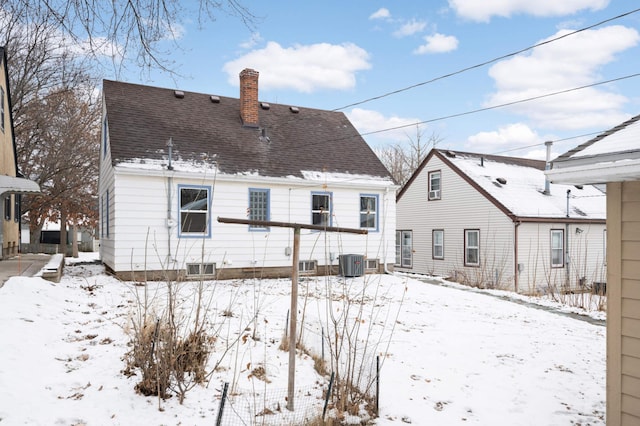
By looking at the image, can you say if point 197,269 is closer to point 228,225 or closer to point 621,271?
point 228,225

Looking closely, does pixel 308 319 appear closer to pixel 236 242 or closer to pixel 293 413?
pixel 293 413

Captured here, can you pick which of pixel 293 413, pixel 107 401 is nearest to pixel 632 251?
pixel 293 413

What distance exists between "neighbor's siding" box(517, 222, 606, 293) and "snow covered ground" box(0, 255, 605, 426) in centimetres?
899

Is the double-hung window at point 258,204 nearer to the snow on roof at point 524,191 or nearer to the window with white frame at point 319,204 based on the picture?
the window with white frame at point 319,204

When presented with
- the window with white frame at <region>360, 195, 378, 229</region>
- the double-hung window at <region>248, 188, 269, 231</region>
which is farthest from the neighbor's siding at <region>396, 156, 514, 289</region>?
the double-hung window at <region>248, 188, 269, 231</region>

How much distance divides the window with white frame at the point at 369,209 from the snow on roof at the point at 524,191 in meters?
5.57

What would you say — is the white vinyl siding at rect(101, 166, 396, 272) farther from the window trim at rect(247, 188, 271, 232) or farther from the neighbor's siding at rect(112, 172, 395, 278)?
the window trim at rect(247, 188, 271, 232)

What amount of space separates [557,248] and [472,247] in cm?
352

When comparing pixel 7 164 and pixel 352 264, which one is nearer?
pixel 352 264

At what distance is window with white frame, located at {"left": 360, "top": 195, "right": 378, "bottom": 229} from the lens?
16.6 meters

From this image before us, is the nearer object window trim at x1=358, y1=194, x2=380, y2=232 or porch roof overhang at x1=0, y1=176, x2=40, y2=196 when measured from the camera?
porch roof overhang at x1=0, y1=176, x2=40, y2=196

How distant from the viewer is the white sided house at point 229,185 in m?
13.3

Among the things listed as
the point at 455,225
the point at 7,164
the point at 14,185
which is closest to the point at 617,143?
the point at 14,185

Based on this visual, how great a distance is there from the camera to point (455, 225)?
67.2 feet
